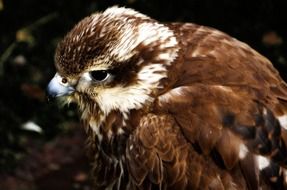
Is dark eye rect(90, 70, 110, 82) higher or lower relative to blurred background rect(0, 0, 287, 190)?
higher

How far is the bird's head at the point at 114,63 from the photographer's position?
3.31 metres

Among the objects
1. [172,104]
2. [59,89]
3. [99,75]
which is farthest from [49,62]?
[172,104]

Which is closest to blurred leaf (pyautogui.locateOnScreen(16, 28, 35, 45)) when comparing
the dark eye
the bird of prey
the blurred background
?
the blurred background

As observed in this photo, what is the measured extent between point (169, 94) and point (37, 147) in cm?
233

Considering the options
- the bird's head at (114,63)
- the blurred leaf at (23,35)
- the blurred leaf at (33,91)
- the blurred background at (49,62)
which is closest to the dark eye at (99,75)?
the bird's head at (114,63)

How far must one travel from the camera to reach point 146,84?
3363 mm

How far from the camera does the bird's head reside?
3.31 meters

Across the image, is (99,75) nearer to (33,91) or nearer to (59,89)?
(59,89)

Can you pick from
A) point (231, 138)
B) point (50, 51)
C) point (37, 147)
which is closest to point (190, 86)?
point (231, 138)

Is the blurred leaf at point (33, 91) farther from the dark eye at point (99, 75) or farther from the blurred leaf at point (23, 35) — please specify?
the dark eye at point (99, 75)

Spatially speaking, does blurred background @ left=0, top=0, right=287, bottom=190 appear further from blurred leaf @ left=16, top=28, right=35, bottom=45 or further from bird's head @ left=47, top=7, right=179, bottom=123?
bird's head @ left=47, top=7, right=179, bottom=123

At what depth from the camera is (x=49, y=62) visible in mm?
5918

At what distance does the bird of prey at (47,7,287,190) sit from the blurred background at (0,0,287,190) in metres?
1.75

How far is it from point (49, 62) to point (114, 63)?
269 centimetres
